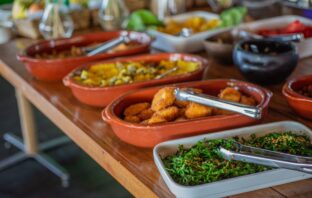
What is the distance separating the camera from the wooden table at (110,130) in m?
0.96

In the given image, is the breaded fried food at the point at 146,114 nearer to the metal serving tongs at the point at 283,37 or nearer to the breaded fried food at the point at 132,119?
the breaded fried food at the point at 132,119

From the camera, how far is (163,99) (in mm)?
1156

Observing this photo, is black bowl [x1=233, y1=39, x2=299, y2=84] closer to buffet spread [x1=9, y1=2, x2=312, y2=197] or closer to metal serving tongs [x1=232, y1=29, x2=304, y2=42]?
buffet spread [x1=9, y1=2, x2=312, y2=197]

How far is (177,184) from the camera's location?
88 centimetres

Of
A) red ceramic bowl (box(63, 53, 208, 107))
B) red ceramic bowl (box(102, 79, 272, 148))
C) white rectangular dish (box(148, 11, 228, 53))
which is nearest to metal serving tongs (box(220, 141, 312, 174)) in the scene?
red ceramic bowl (box(102, 79, 272, 148))

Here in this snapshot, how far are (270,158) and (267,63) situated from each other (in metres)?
0.51

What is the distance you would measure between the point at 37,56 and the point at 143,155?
71cm

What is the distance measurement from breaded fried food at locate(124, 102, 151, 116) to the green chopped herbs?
0.20 meters

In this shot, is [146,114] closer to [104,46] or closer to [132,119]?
[132,119]

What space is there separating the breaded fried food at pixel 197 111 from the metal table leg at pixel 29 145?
1.18 meters

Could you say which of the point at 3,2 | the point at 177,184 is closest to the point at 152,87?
the point at 177,184

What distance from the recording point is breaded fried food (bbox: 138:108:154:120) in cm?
116

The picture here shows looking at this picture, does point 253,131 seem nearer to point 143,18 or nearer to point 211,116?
point 211,116

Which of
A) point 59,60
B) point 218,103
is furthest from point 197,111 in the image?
point 59,60
